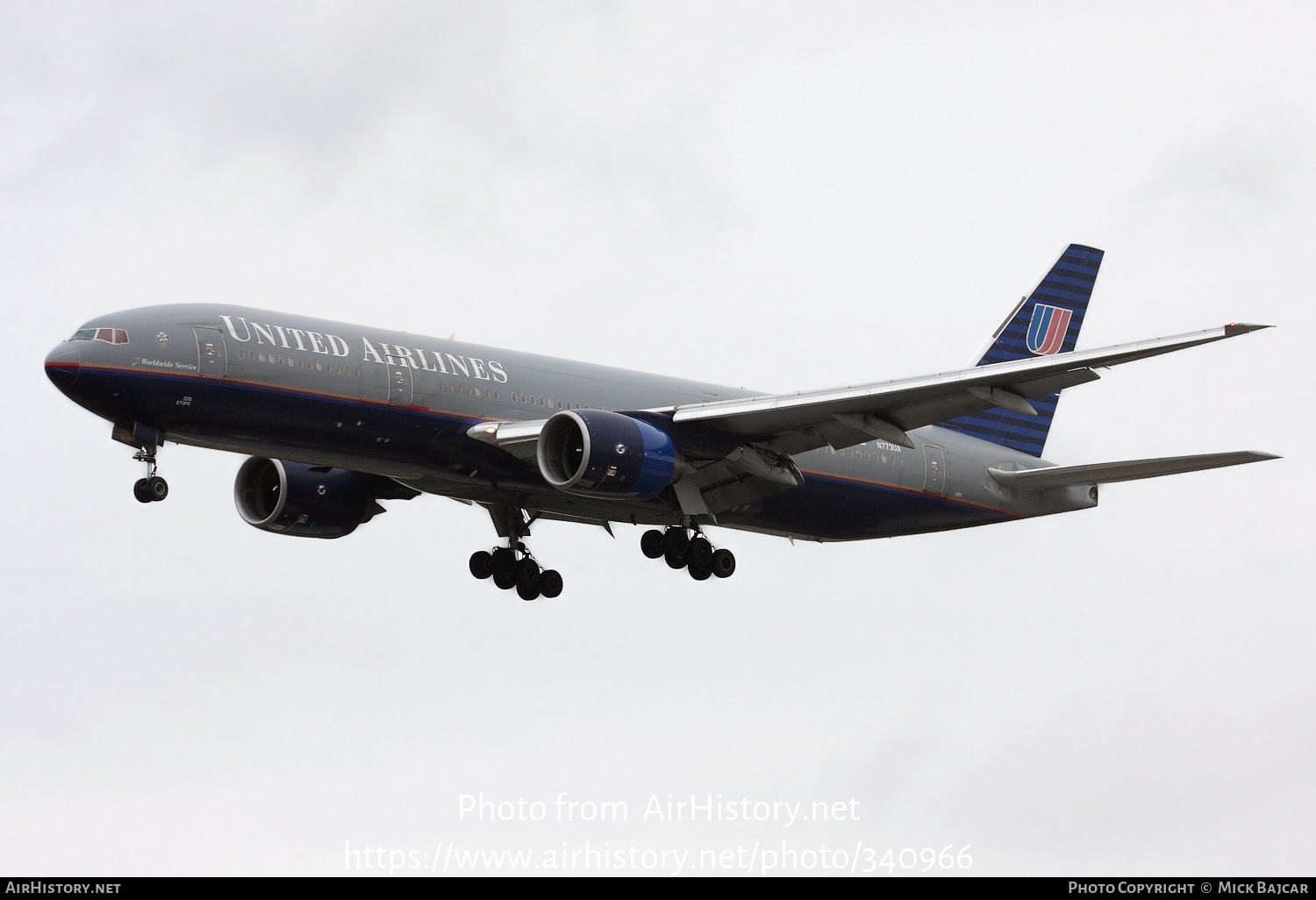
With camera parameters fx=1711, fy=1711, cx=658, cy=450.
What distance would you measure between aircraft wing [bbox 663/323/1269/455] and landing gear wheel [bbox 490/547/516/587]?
22.6 feet

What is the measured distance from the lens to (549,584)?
139 ft

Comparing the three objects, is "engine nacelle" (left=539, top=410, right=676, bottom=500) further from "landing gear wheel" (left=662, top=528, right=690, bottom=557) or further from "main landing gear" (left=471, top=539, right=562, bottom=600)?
"main landing gear" (left=471, top=539, right=562, bottom=600)

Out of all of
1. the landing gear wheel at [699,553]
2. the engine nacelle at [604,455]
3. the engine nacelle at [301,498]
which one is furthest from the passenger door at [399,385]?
the landing gear wheel at [699,553]

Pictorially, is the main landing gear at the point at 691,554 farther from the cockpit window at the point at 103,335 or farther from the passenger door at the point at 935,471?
the cockpit window at the point at 103,335

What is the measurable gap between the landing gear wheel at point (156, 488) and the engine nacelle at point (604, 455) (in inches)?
290

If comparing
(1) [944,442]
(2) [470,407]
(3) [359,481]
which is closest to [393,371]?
(2) [470,407]

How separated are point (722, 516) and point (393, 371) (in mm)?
9098

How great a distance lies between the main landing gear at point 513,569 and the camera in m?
42.1

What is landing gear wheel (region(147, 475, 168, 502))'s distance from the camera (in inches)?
1280

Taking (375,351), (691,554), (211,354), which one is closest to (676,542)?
(691,554)

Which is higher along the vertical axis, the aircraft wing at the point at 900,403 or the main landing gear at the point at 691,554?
the aircraft wing at the point at 900,403

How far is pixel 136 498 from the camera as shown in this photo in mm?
32375

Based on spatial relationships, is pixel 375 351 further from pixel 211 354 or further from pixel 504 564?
pixel 504 564

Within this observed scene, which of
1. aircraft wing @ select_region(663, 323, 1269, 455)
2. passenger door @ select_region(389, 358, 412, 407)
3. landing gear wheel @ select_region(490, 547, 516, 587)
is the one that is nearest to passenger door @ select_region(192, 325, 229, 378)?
passenger door @ select_region(389, 358, 412, 407)
